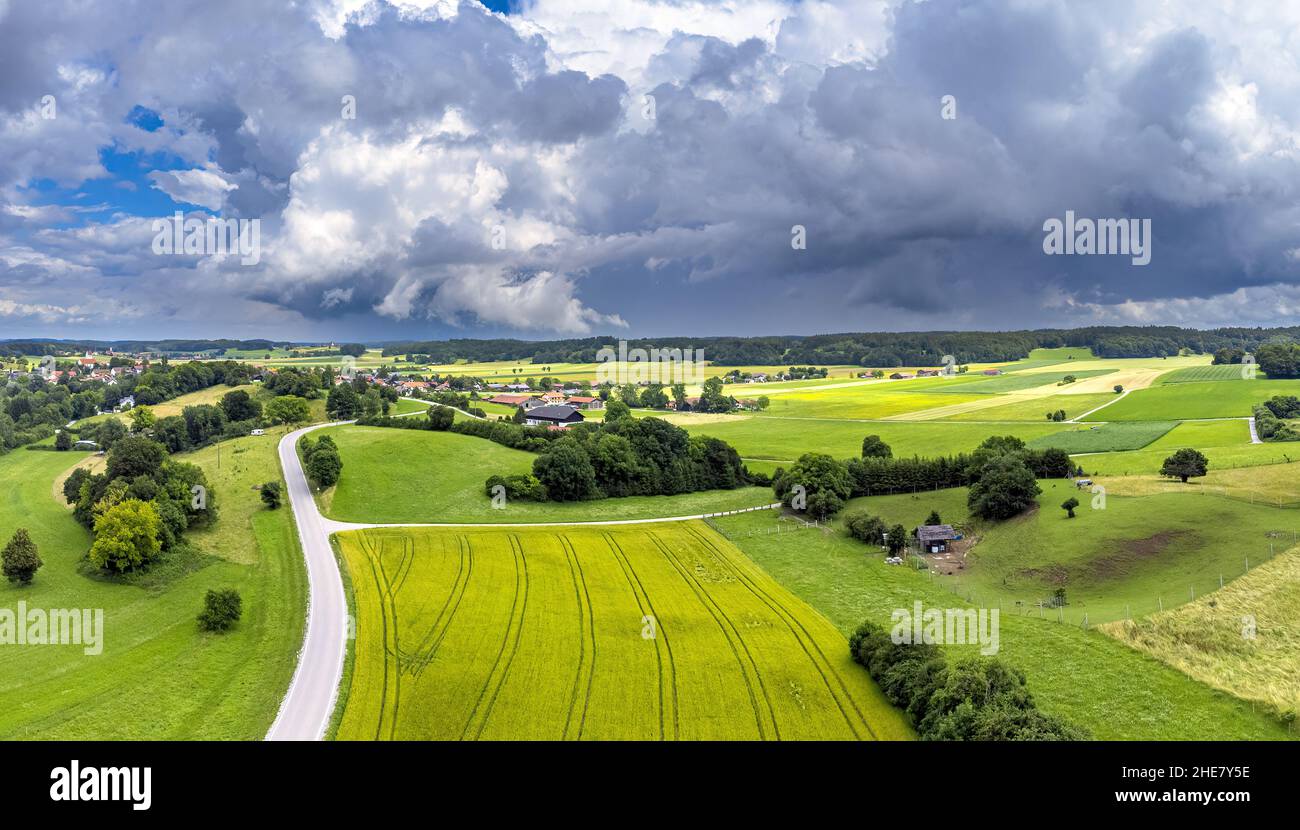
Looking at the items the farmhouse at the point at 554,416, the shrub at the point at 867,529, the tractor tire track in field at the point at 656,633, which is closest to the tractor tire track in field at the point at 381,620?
the tractor tire track in field at the point at 656,633

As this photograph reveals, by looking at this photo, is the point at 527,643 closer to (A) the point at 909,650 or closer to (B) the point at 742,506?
(A) the point at 909,650

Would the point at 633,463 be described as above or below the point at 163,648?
above

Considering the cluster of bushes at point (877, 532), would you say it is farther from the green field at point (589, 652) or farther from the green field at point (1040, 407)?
the green field at point (1040, 407)

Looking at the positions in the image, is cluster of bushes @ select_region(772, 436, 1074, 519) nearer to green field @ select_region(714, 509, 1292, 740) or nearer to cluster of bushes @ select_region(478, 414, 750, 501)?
cluster of bushes @ select_region(478, 414, 750, 501)

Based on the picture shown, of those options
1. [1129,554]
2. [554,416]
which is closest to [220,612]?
[1129,554]

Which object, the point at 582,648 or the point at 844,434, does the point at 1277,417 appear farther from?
the point at 582,648

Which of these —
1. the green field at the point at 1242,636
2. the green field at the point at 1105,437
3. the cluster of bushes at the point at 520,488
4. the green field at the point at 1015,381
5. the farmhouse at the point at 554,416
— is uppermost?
the green field at the point at 1015,381
